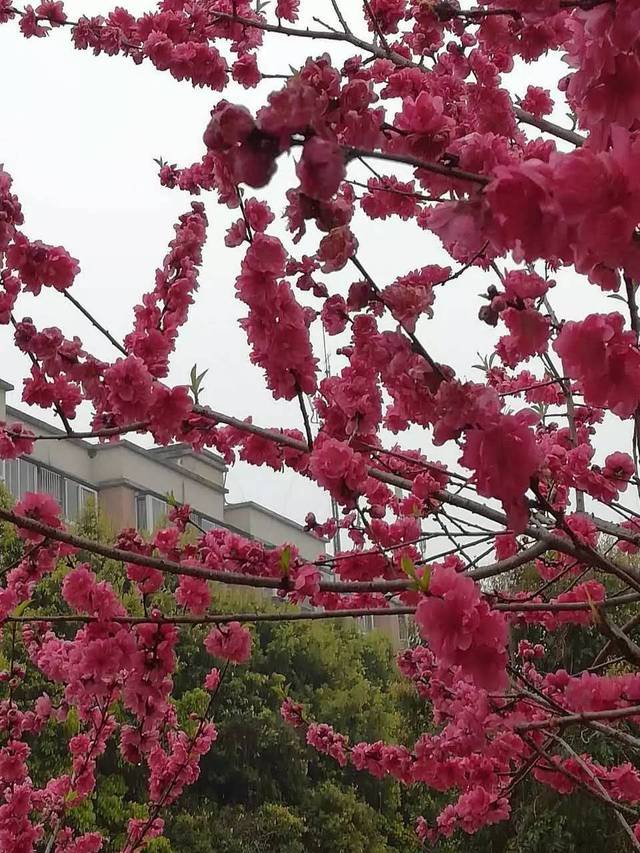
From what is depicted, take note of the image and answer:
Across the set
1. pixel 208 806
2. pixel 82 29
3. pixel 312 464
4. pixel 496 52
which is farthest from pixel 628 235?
pixel 208 806

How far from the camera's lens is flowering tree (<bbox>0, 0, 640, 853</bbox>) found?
0.91 meters

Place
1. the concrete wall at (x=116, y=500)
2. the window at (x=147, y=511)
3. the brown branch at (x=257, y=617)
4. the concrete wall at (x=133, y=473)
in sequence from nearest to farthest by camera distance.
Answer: the brown branch at (x=257, y=617) < the concrete wall at (x=133, y=473) < the window at (x=147, y=511) < the concrete wall at (x=116, y=500)

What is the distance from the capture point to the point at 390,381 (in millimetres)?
1468

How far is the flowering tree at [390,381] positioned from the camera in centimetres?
91

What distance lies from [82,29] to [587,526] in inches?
97.2

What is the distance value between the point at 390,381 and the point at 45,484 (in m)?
11.2

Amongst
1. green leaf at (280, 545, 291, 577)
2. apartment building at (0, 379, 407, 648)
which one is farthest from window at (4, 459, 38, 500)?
green leaf at (280, 545, 291, 577)

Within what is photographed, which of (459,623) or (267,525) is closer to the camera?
(459,623)

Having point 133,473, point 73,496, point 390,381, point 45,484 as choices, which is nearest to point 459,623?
point 390,381

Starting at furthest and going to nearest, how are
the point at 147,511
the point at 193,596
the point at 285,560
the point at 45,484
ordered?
the point at 147,511, the point at 45,484, the point at 193,596, the point at 285,560

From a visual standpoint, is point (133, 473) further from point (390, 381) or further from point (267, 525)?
point (390, 381)

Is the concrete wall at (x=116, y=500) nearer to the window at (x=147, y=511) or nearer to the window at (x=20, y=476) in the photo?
the window at (x=147, y=511)

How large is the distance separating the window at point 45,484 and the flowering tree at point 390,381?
26.5ft

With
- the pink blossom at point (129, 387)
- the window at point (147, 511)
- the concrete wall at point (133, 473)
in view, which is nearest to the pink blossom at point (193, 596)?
the pink blossom at point (129, 387)
